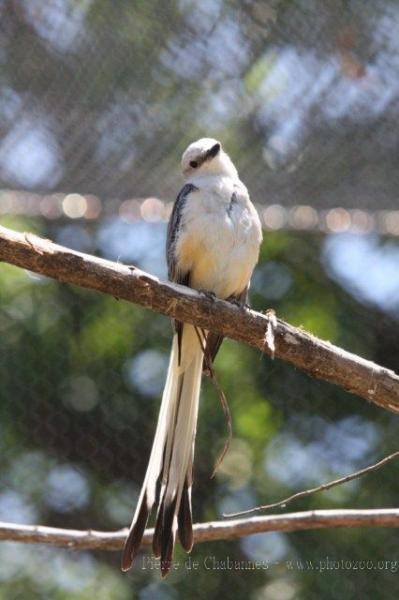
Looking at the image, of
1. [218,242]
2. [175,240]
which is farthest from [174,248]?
[218,242]

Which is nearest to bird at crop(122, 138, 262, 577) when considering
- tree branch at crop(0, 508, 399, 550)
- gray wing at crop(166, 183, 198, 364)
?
gray wing at crop(166, 183, 198, 364)

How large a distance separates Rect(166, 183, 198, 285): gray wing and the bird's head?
17 cm

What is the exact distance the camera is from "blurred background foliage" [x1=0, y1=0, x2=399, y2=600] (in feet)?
11.6

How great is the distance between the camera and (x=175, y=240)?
3227 mm

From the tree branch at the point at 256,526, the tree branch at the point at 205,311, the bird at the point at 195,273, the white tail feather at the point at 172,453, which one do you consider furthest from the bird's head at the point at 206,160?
the tree branch at the point at 256,526

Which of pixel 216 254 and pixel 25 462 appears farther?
pixel 25 462

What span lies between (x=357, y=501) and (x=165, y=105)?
5.41ft

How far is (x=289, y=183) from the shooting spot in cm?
376

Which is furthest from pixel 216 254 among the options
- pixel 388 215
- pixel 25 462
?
pixel 25 462

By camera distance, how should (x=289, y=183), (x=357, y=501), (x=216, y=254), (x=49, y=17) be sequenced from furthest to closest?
(x=357, y=501) < (x=289, y=183) < (x=49, y=17) < (x=216, y=254)

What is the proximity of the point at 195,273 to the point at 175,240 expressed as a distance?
109 mm

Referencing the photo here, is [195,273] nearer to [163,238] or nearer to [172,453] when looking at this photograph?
[172,453]

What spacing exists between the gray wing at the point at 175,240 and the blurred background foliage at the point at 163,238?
48 cm

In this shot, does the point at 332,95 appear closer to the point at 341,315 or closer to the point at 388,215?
the point at 388,215
